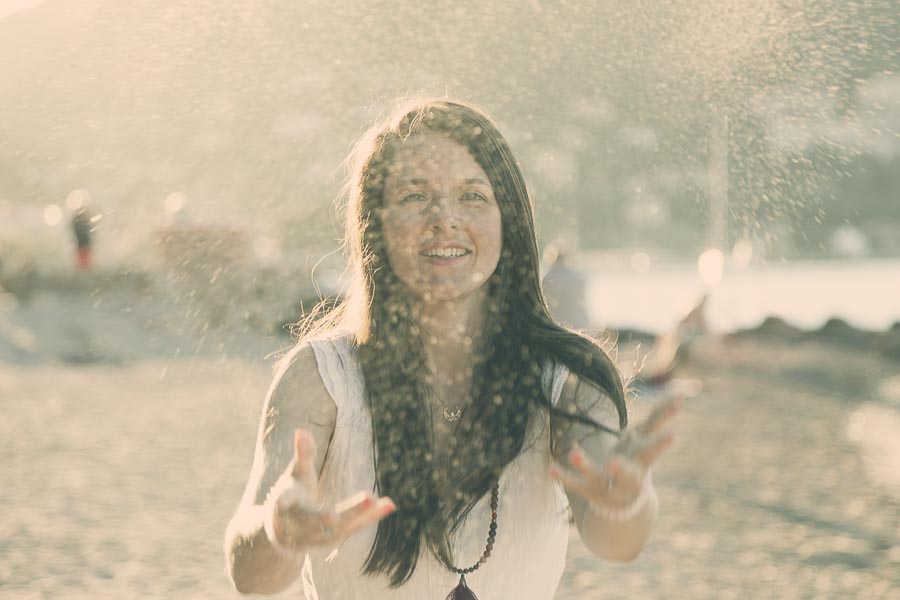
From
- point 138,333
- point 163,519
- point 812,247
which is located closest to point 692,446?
point 163,519

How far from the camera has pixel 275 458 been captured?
2.22m

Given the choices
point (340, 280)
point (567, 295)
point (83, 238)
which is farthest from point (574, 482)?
point (83, 238)

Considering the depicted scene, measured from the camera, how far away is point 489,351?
2.51 m

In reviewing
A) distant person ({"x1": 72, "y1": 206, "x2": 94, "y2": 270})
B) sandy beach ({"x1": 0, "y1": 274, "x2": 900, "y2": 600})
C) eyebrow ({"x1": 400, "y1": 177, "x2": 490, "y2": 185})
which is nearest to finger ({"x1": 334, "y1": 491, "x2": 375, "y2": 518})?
eyebrow ({"x1": 400, "y1": 177, "x2": 490, "y2": 185})

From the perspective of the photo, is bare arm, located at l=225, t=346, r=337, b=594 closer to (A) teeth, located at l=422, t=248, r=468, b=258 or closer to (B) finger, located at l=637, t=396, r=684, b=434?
(A) teeth, located at l=422, t=248, r=468, b=258

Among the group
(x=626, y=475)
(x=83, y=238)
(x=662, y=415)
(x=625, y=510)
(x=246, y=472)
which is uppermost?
(x=662, y=415)

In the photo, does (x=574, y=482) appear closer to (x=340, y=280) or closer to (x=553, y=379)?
(x=553, y=379)

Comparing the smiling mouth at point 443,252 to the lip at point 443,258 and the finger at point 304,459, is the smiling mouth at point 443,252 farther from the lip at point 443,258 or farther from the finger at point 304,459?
the finger at point 304,459

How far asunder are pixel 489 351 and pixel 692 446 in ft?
25.9

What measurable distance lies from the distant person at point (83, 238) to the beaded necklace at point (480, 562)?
18.6 metres

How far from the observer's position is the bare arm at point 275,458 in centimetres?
211

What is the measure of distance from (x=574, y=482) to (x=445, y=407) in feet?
1.63

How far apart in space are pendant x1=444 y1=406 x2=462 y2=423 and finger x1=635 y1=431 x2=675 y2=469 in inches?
22.2

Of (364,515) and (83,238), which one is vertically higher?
(364,515)
